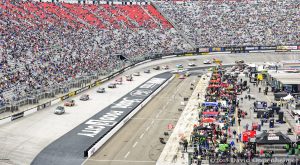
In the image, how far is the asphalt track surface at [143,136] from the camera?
137 ft

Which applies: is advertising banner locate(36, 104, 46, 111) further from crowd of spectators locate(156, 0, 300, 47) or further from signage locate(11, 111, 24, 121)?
crowd of spectators locate(156, 0, 300, 47)

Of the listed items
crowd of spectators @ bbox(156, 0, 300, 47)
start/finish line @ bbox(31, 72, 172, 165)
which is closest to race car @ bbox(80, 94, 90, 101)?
start/finish line @ bbox(31, 72, 172, 165)

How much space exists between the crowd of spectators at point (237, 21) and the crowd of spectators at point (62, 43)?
6.38 m

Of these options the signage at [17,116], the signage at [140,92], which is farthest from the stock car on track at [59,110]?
the signage at [140,92]

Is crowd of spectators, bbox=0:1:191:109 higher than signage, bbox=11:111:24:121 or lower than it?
higher

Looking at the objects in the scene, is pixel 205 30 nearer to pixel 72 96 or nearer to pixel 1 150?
pixel 72 96

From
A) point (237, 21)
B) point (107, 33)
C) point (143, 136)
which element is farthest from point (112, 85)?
point (237, 21)

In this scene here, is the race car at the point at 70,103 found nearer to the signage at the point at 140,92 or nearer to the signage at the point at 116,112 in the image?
the signage at the point at 116,112

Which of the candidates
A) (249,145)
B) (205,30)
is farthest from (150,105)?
(205,30)

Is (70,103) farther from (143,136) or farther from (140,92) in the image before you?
(143,136)

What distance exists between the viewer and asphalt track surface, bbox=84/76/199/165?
41875 millimetres

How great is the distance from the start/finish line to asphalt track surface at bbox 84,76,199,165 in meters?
1.29

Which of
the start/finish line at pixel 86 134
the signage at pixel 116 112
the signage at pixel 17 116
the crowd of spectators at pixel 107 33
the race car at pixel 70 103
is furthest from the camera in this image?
the crowd of spectators at pixel 107 33

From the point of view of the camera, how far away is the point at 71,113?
59.5 metres
